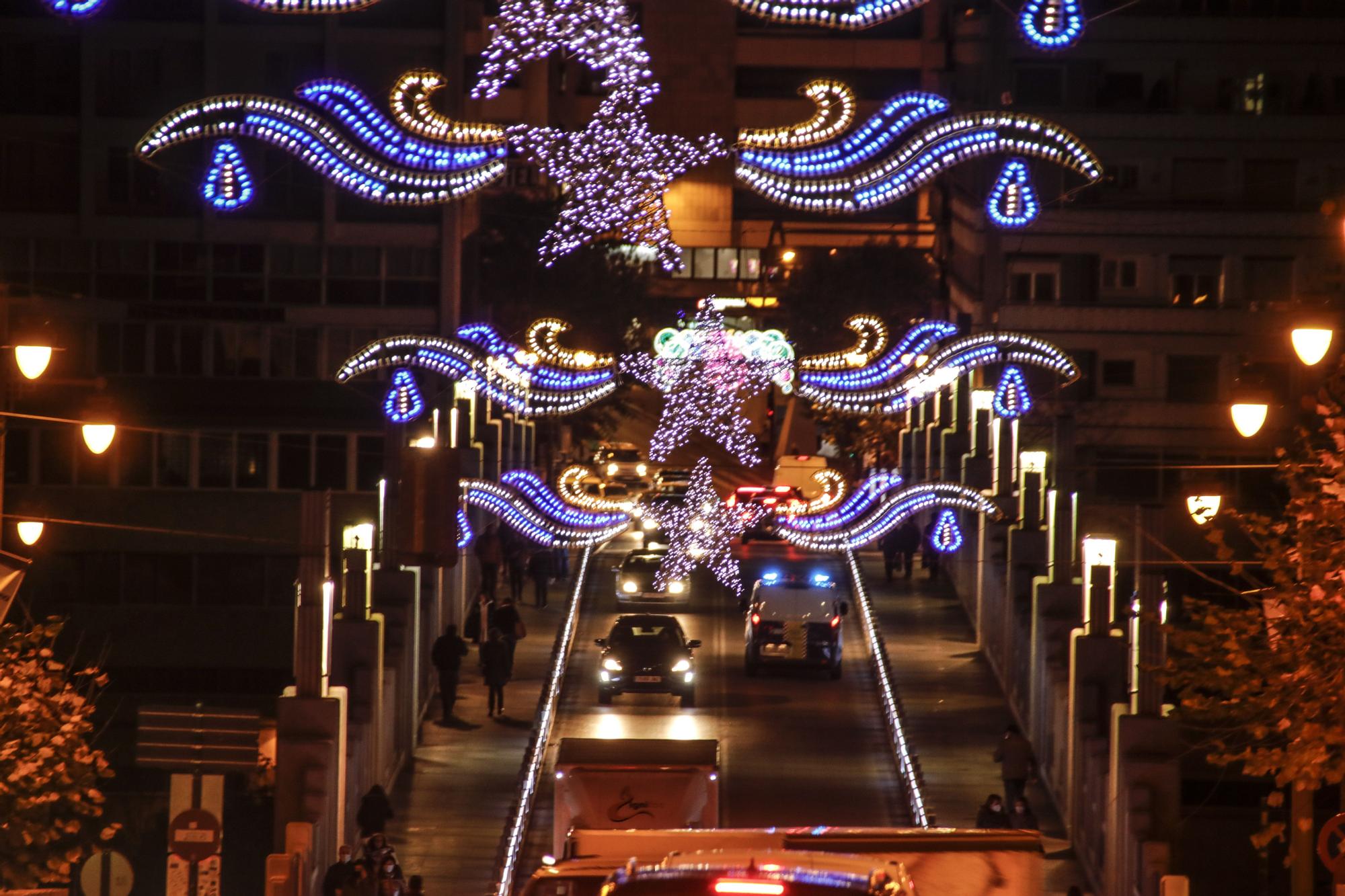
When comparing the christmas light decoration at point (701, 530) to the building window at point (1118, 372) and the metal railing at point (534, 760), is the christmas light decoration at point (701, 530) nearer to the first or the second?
the metal railing at point (534, 760)

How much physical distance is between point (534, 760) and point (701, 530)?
14591 mm

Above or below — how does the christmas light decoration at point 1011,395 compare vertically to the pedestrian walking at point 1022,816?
above

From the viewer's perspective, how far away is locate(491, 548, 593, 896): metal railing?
1128 inches

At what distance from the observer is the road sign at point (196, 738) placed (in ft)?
59.3

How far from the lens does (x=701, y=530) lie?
4747 centimetres

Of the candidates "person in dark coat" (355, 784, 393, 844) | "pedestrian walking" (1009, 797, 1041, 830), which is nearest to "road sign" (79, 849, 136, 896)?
"person in dark coat" (355, 784, 393, 844)

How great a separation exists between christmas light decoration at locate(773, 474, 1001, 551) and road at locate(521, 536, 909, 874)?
2765 millimetres

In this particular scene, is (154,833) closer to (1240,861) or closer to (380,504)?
(380,504)

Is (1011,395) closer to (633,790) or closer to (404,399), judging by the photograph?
(404,399)

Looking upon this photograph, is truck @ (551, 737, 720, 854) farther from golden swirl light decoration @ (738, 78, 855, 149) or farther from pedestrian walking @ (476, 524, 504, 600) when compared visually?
pedestrian walking @ (476, 524, 504, 600)

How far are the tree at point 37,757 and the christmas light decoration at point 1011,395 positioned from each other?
16.0 m

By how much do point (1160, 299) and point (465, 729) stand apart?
29.3 metres

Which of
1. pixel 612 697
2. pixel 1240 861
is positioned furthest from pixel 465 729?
pixel 1240 861

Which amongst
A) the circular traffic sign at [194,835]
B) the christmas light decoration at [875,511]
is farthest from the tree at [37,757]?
the christmas light decoration at [875,511]
